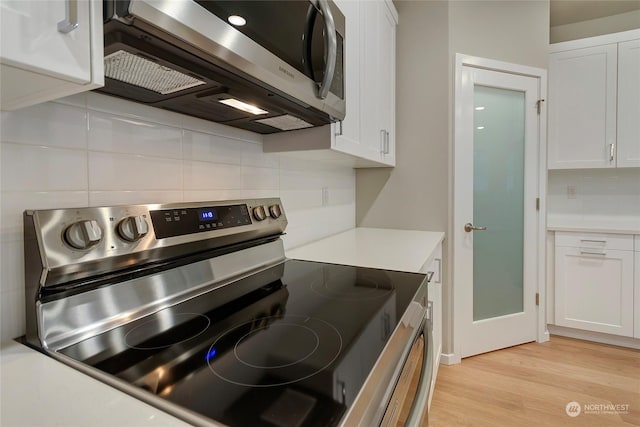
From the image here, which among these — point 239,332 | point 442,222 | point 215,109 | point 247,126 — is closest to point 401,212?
point 442,222

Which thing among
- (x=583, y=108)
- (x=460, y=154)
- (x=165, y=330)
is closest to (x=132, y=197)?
(x=165, y=330)

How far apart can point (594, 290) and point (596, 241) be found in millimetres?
370

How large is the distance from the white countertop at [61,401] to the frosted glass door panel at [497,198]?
7.21 feet

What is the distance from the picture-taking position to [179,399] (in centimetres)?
43

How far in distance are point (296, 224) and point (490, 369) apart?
1.61 metres

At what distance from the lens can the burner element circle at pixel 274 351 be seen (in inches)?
19.2

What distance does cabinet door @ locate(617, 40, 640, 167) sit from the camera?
7.73ft

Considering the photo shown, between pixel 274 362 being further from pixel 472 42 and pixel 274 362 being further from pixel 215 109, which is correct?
pixel 472 42

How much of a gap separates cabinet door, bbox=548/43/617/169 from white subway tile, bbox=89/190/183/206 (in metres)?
2.89

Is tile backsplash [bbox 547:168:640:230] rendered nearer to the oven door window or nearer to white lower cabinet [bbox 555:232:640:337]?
white lower cabinet [bbox 555:232:640:337]

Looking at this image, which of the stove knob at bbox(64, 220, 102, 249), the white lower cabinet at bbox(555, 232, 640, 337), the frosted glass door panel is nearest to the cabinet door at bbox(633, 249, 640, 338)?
the white lower cabinet at bbox(555, 232, 640, 337)

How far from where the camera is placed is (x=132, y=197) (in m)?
0.83

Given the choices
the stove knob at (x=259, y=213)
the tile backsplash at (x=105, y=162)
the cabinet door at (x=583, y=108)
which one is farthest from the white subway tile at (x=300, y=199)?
the cabinet door at (x=583, y=108)

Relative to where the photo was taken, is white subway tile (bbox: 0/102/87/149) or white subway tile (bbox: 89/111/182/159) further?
white subway tile (bbox: 89/111/182/159)
